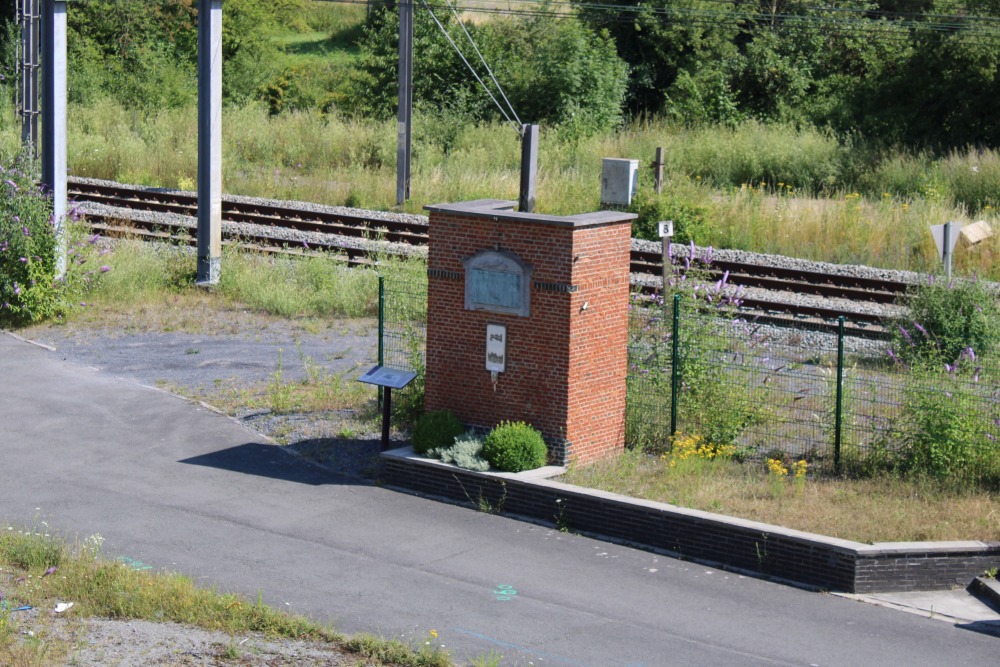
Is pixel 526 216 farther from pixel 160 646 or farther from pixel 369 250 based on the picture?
pixel 369 250

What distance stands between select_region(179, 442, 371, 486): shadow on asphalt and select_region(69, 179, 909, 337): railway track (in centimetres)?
740

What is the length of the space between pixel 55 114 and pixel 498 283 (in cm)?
1111

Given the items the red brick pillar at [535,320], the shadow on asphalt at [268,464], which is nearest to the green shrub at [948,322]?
the red brick pillar at [535,320]

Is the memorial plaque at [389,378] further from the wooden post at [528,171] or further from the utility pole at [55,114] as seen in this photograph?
the utility pole at [55,114]

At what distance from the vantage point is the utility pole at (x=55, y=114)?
20.7m

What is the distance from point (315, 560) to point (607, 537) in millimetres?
2747

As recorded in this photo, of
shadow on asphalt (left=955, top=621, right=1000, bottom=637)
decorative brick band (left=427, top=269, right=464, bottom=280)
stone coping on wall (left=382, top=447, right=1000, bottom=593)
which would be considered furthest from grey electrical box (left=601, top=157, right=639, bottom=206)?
shadow on asphalt (left=955, top=621, right=1000, bottom=637)

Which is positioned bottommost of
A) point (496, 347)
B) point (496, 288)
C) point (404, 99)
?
point (496, 347)

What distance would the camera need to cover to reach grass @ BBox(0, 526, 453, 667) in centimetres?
919

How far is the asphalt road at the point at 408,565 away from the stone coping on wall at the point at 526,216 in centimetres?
296

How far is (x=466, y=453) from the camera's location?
13.2 metres

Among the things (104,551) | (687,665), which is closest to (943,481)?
(687,665)

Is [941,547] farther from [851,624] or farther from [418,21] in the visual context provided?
[418,21]

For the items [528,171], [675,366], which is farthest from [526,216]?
[528,171]
